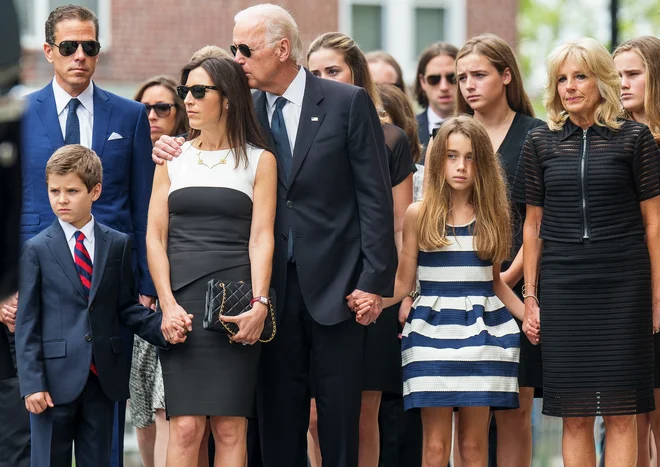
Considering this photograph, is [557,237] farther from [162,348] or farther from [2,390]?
[2,390]

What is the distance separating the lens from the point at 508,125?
7152mm

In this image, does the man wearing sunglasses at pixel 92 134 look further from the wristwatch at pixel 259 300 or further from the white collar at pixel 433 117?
the white collar at pixel 433 117

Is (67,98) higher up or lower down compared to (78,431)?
higher up

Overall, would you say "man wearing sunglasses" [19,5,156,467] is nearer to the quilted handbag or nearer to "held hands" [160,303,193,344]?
"held hands" [160,303,193,344]

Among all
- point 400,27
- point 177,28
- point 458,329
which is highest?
point 400,27

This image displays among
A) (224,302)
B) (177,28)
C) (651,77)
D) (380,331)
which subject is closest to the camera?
(224,302)

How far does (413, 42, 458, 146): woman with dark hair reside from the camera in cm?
864

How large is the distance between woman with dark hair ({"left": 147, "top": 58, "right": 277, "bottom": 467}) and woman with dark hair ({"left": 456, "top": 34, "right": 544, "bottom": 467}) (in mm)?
1614

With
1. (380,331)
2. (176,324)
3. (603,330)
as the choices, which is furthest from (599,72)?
(176,324)

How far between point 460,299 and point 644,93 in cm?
162

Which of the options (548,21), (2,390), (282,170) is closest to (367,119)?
(282,170)

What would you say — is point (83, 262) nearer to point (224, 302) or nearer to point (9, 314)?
point (9, 314)

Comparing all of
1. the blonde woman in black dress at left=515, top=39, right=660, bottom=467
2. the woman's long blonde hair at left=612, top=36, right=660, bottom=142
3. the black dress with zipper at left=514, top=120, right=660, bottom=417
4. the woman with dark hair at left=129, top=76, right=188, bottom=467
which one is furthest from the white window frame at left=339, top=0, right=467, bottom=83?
the black dress with zipper at left=514, top=120, right=660, bottom=417

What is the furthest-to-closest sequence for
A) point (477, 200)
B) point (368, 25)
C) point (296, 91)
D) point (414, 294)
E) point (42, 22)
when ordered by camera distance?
1. point (368, 25)
2. point (42, 22)
3. point (414, 294)
4. point (477, 200)
5. point (296, 91)
